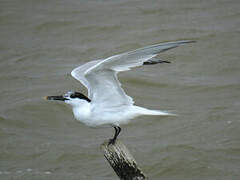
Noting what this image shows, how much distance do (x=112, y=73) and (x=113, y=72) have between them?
0.8 inches

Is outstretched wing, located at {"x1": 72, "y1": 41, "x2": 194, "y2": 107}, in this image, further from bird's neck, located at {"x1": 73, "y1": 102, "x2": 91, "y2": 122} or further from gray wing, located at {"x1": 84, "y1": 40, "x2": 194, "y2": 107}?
bird's neck, located at {"x1": 73, "y1": 102, "x2": 91, "y2": 122}

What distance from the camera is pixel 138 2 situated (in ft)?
49.3

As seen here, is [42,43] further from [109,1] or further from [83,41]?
[109,1]

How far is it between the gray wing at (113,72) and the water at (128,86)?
2.14 meters

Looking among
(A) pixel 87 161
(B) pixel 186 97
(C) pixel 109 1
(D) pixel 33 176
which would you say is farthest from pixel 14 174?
(C) pixel 109 1

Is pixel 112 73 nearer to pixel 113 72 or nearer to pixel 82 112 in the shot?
pixel 113 72

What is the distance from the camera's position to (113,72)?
5410 millimetres

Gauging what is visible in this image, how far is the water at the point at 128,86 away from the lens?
8.18m

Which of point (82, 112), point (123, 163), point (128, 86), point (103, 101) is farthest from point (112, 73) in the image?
point (128, 86)

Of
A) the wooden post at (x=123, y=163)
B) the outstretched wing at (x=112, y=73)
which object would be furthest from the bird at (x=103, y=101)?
the wooden post at (x=123, y=163)

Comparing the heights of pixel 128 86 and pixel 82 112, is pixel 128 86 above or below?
below

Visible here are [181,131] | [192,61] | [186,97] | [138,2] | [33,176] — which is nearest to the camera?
[33,176]

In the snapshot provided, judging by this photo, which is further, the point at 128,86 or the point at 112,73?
the point at 128,86

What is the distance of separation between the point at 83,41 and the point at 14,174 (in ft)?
19.9
